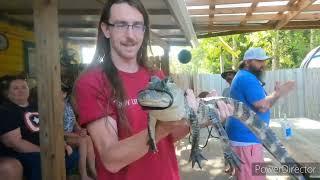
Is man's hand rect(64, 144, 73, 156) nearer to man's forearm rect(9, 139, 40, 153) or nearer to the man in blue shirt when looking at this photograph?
man's forearm rect(9, 139, 40, 153)

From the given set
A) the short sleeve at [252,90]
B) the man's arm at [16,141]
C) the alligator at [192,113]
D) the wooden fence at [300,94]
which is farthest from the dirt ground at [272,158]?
the wooden fence at [300,94]

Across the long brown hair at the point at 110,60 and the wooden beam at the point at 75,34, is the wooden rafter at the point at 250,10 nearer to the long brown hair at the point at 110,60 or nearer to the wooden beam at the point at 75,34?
the wooden beam at the point at 75,34

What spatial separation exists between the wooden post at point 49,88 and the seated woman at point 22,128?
840 mm

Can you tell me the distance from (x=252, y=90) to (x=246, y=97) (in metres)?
0.10

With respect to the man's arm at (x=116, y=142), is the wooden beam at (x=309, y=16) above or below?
above

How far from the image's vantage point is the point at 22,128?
409cm

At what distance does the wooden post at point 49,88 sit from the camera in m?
3.07

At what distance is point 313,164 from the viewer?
4645 mm

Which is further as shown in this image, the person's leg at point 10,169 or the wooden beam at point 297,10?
the wooden beam at point 297,10

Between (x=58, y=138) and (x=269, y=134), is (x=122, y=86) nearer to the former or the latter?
(x=269, y=134)

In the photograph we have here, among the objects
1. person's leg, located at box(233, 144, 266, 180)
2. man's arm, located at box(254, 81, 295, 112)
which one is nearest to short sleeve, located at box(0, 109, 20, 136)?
person's leg, located at box(233, 144, 266, 180)

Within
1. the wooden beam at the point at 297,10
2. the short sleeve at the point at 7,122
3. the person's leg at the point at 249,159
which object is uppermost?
the wooden beam at the point at 297,10

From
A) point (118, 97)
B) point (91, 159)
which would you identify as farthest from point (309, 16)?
point (118, 97)

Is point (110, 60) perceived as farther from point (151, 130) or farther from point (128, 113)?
point (151, 130)
